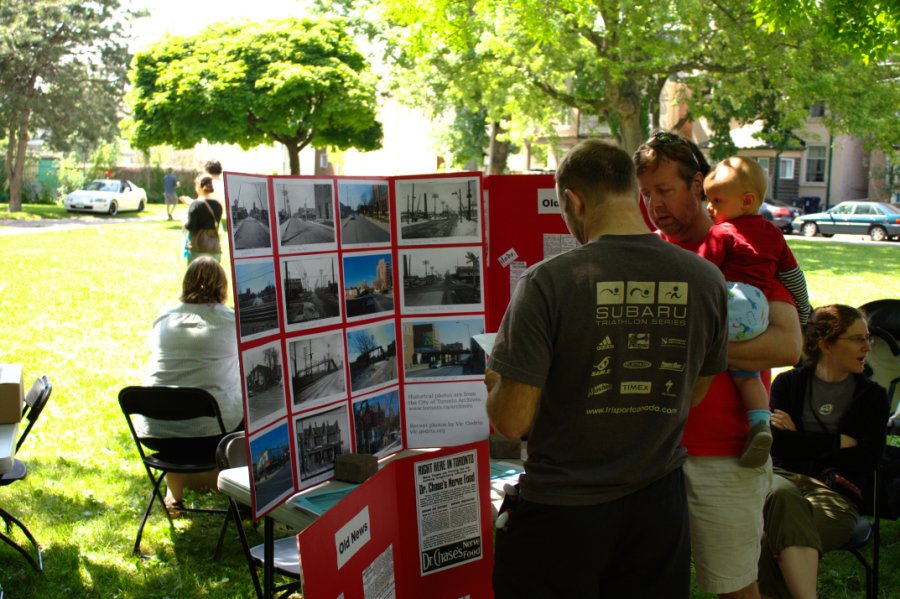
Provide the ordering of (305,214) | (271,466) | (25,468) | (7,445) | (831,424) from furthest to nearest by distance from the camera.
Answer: (25,468), (831,424), (7,445), (305,214), (271,466)

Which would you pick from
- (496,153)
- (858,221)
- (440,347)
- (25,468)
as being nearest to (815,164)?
(858,221)

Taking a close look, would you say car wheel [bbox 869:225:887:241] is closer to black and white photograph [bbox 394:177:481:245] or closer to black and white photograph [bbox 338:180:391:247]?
black and white photograph [bbox 394:177:481:245]

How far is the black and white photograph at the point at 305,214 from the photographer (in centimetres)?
256

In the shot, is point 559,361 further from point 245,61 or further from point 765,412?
point 245,61

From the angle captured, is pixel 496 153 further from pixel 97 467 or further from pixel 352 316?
pixel 352 316

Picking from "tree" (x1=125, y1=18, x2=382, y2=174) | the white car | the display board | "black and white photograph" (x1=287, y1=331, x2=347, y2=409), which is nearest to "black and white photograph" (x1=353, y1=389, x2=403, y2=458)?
the display board

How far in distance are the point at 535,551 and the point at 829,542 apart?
74.3 inches

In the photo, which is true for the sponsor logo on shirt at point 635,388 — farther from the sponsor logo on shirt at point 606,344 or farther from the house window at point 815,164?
the house window at point 815,164

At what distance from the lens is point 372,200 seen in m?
2.88

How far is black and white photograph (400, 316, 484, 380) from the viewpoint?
3041 millimetres

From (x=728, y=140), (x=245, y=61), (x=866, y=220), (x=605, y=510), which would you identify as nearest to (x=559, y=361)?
(x=605, y=510)

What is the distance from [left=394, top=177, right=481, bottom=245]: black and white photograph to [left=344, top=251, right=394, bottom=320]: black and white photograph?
0.12 m

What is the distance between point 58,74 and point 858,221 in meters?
29.1

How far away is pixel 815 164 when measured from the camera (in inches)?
1597
